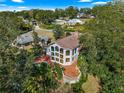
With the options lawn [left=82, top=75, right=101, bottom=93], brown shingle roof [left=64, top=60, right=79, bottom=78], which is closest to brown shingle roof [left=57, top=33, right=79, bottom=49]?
brown shingle roof [left=64, top=60, right=79, bottom=78]

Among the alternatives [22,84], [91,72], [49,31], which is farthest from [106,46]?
[49,31]

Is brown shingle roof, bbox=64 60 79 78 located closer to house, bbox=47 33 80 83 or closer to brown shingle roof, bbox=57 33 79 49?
house, bbox=47 33 80 83

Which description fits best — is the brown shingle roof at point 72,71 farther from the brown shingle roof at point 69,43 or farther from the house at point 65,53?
the brown shingle roof at point 69,43

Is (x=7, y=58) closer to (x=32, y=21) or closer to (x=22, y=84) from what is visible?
(x=22, y=84)

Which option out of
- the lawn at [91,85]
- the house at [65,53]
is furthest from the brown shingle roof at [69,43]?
the lawn at [91,85]

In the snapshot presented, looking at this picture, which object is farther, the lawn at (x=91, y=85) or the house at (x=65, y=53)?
the house at (x=65, y=53)

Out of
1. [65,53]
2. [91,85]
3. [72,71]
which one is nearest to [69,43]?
[65,53]

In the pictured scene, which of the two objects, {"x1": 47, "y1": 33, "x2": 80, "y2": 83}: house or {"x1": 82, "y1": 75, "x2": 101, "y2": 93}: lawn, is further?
{"x1": 47, "y1": 33, "x2": 80, "y2": 83}: house

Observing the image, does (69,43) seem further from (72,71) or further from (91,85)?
(91,85)
